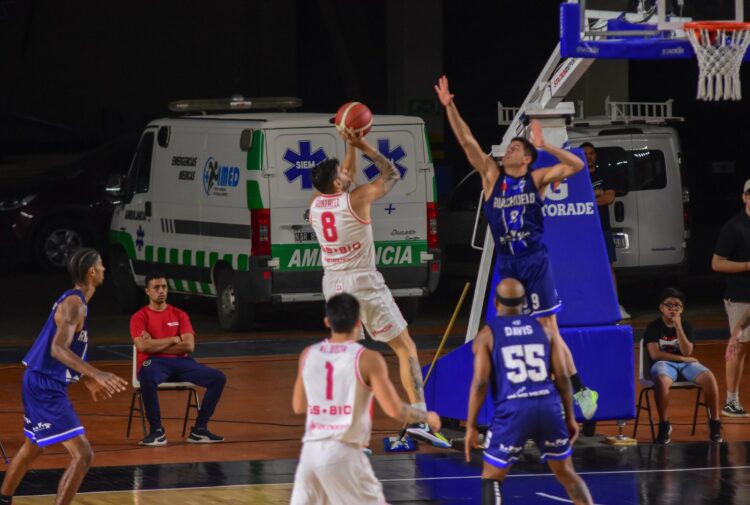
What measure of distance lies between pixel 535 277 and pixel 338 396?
11.9ft

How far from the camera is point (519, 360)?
30.9ft

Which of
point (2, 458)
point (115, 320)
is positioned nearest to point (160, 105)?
point (115, 320)

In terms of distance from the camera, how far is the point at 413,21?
93.1 feet

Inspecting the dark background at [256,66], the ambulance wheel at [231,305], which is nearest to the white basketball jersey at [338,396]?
the ambulance wheel at [231,305]

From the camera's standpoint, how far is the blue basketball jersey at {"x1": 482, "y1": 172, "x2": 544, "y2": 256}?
450 inches

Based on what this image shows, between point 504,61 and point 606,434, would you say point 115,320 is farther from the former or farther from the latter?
point 504,61

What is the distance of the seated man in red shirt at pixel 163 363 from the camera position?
13.2 m

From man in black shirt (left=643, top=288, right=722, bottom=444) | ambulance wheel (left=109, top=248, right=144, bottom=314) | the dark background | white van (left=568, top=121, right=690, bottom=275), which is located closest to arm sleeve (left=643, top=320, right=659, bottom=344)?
man in black shirt (left=643, top=288, right=722, bottom=444)

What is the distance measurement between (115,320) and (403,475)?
1004 cm

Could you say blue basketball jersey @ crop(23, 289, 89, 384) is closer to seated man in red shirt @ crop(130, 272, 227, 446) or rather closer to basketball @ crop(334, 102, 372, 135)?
basketball @ crop(334, 102, 372, 135)

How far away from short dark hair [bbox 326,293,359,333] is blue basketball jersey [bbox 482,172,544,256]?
3169 mm

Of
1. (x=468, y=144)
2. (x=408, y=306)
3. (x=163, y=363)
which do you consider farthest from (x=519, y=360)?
(x=408, y=306)

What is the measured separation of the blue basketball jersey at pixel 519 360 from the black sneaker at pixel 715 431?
4055 millimetres

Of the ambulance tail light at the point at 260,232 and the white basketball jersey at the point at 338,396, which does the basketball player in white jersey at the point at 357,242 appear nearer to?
the white basketball jersey at the point at 338,396
